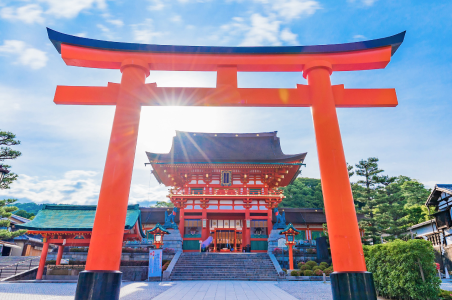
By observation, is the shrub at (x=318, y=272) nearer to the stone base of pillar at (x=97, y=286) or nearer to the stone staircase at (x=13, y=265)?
the stone base of pillar at (x=97, y=286)

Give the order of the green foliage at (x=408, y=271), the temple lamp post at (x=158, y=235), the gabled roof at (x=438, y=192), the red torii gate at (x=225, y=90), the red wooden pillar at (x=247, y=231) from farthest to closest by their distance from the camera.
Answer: the red wooden pillar at (x=247, y=231), the gabled roof at (x=438, y=192), the temple lamp post at (x=158, y=235), the green foliage at (x=408, y=271), the red torii gate at (x=225, y=90)

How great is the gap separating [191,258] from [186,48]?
14.2 meters

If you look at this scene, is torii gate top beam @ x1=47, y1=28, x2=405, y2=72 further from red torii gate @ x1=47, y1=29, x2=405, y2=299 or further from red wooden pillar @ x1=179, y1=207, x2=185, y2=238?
red wooden pillar @ x1=179, y1=207, x2=185, y2=238

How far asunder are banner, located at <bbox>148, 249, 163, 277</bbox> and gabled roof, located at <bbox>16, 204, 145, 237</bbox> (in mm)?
2047

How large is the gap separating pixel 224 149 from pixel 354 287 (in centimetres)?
2088

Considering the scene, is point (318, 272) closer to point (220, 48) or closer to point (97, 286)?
point (97, 286)

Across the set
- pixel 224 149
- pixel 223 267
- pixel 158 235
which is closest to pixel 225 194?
pixel 224 149

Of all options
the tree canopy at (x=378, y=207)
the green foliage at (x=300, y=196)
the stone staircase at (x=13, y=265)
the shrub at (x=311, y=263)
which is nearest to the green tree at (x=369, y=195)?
the tree canopy at (x=378, y=207)

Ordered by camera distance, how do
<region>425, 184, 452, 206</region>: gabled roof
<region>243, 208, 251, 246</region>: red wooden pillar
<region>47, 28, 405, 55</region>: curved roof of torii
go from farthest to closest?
<region>243, 208, 251, 246</region>: red wooden pillar → <region>425, 184, 452, 206</region>: gabled roof → <region>47, 28, 405, 55</region>: curved roof of torii

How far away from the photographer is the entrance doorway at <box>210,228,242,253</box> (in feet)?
71.4

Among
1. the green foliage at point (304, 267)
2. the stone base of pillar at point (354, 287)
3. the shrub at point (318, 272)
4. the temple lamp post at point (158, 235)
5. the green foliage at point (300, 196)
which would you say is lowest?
the shrub at point (318, 272)

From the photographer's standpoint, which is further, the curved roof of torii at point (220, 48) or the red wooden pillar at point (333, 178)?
the curved roof of torii at point (220, 48)

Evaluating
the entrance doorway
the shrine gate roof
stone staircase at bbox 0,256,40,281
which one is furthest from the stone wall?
the shrine gate roof

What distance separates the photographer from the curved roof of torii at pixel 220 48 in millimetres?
6438
